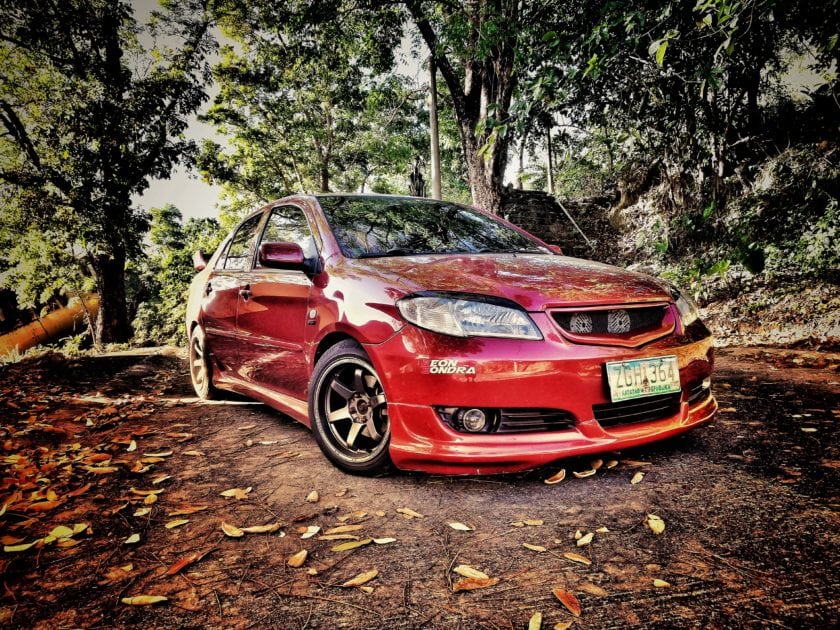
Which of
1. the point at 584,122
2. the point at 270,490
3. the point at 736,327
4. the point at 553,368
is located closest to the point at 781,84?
the point at 584,122

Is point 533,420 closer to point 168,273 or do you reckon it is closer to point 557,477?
point 557,477

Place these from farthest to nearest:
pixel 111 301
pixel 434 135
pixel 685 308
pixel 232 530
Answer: pixel 434 135, pixel 111 301, pixel 685 308, pixel 232 530

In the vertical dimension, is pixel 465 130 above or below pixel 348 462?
above

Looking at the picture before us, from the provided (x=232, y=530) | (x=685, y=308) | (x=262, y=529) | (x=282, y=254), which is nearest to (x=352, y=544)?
(x=262, y=529)

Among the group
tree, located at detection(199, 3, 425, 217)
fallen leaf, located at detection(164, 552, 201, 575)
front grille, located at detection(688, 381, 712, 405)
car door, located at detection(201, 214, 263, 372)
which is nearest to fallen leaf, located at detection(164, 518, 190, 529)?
fallen leaf, located at detection(164, 552, 201, 575)

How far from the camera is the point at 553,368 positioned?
191 centimetres

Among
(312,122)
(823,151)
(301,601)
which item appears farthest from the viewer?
(312,122)

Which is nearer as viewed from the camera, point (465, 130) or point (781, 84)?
point (465, 130)

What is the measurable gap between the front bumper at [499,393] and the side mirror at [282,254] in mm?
Answer: 899

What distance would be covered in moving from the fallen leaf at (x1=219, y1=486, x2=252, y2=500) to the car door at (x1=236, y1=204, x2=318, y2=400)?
606 mm

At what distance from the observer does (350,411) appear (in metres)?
2.38

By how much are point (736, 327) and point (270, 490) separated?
6698 millimetres

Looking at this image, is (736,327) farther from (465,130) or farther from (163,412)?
(163,412)

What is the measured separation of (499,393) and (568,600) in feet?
2.49
